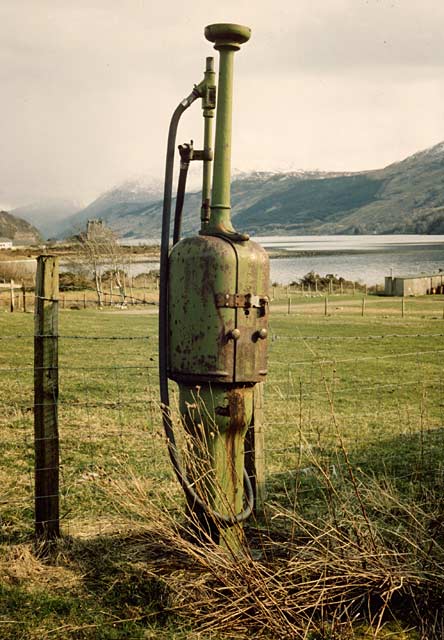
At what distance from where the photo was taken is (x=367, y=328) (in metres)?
25.9

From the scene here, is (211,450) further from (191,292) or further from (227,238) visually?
(227,238)

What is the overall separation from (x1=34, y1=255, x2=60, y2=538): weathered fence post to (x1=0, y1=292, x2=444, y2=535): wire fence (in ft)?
0.31

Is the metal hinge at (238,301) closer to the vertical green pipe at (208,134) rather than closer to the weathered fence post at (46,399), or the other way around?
the vertical green pipe at (208,134)

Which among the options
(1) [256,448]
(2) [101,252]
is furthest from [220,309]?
(2) [101,252]

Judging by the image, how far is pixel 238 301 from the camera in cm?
422

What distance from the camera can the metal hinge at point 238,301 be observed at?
420cm

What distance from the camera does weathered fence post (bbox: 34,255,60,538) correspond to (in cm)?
473

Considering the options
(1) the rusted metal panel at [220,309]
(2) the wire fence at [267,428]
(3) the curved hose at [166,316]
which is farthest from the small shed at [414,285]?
(1) the rusted metal panel at [220,309]

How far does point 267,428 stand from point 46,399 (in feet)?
16.4

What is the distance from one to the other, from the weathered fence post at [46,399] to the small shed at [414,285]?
41352mm

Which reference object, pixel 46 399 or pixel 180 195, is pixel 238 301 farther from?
pixel 46 399

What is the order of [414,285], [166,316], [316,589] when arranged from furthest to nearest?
[414,285]
[166,316]
[316,589]

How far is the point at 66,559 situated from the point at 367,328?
22.1m

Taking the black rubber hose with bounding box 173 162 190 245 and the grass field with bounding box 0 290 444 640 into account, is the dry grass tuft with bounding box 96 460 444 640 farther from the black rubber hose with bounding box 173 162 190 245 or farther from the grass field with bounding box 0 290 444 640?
the black rubber hose with bounding box 173 162 190 245
